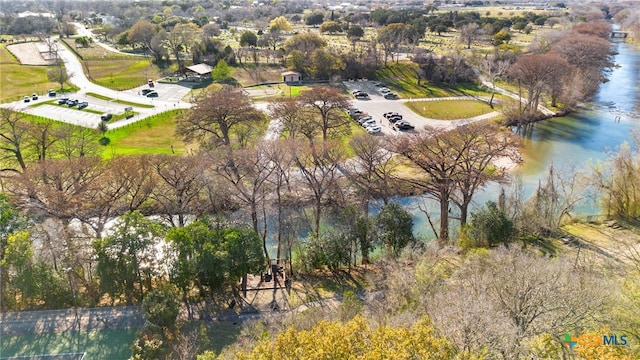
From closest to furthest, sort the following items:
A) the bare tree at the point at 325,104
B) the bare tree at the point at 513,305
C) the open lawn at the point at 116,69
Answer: the bare tree at the point at 513,305
the bare tree at the point at 325,104
the open lawn at the point at 116,69

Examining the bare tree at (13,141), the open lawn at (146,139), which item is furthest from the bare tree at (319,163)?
the bare tree at (13,141)

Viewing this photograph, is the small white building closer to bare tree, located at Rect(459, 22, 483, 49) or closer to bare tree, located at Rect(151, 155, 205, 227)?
bare tree, located at Rect(151, 155, 205, 227)

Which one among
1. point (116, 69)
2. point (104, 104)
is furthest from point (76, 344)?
point (116, 69)

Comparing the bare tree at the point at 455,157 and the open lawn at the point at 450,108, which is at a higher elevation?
the bare tree at the point at 455,157

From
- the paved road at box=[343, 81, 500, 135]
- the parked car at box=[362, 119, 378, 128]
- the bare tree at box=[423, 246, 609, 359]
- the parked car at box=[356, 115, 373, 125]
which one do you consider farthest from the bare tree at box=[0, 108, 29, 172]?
the bare tree at box=[423, 246, 609, 359]

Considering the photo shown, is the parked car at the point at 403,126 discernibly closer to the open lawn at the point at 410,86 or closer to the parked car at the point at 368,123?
the parked car at the point at 368,123

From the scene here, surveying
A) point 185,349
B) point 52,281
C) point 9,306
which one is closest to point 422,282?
point 185,349

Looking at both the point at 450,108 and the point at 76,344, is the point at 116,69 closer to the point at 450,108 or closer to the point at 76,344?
the point at 450,108
